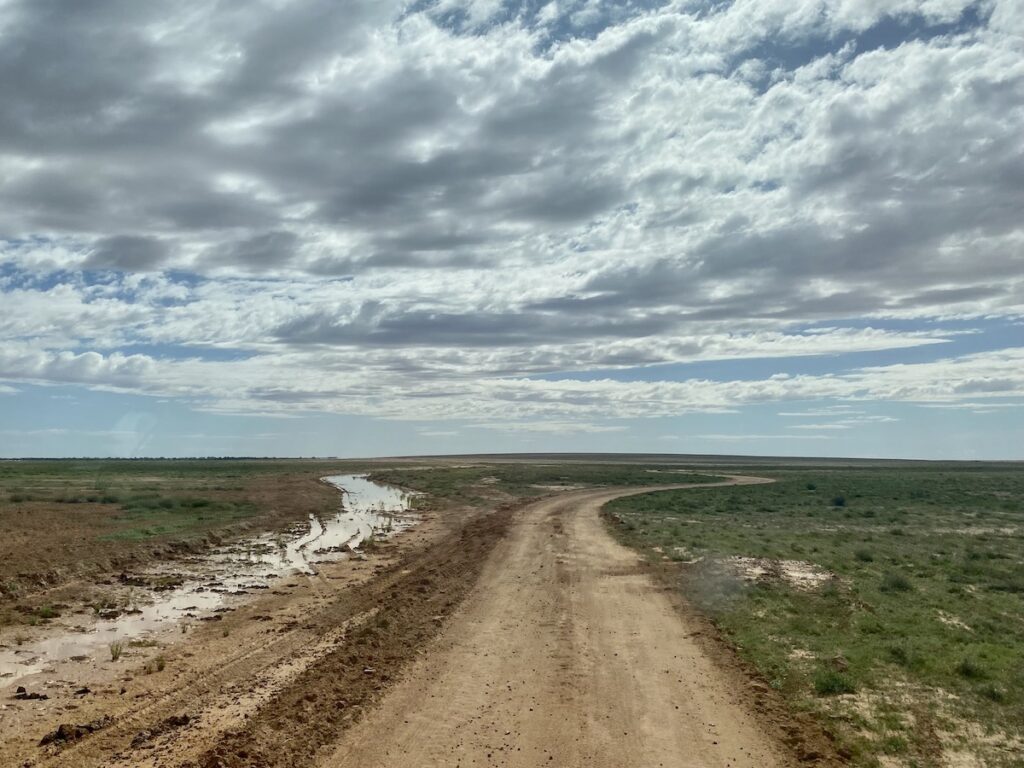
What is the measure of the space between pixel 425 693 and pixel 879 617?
443 inches

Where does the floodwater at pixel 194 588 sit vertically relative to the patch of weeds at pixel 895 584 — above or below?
below

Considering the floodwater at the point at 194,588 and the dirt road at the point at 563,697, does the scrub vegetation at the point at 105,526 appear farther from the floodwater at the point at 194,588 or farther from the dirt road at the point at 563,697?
the dirt road at the point at 563,697

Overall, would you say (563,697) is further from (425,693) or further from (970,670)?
(970,670)

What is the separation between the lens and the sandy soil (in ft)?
31.9

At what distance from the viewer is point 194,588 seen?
22.1 meters

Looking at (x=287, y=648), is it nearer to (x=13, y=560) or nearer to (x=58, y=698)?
(x=58, y=698)

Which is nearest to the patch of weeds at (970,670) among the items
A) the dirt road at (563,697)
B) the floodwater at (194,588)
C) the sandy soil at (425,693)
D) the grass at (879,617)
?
the grass at (879,617)

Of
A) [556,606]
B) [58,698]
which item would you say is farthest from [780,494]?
[58,698]

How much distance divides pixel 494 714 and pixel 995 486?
8522cm

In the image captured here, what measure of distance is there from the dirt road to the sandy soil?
37 mm

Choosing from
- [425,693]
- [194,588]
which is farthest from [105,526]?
[425,693]

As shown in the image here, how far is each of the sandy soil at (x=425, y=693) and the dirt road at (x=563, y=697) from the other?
4 cm

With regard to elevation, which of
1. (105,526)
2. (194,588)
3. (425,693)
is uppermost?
Result: (425,693)

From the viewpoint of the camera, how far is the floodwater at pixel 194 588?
49.2 ft
